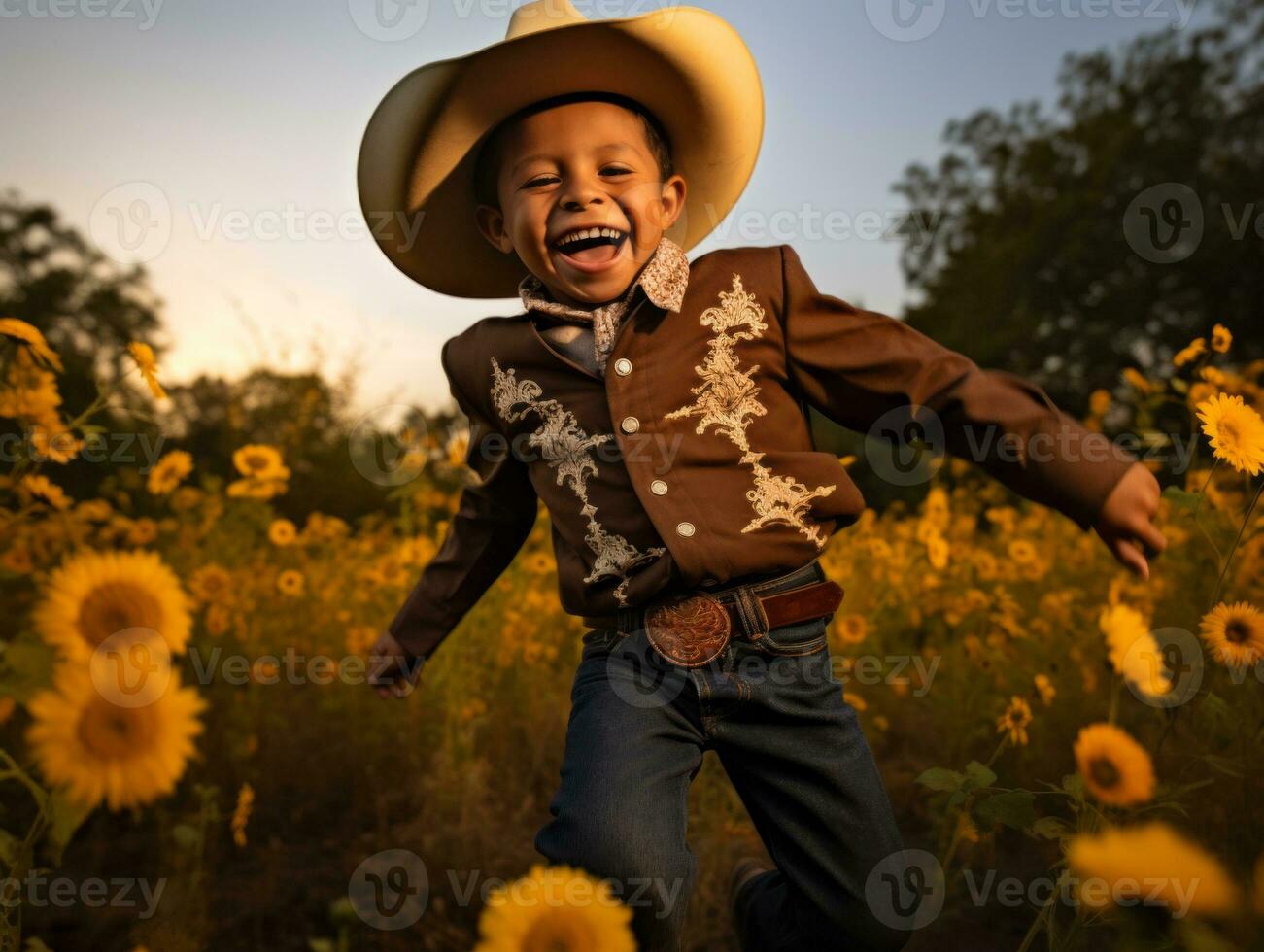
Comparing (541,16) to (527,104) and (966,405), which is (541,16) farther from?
(966,405)

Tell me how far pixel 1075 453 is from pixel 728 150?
1.10 m

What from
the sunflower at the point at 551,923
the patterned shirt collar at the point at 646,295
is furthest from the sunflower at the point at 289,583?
the sunflower at the point at 551,923

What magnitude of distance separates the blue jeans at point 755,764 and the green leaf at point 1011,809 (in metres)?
0.25

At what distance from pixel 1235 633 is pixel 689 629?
3.10 feet

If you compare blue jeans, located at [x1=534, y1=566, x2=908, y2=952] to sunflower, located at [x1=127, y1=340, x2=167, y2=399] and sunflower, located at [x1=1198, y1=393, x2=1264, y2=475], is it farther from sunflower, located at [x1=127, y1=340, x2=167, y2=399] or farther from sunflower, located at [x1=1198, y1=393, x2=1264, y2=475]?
sunflower, located at [x1=127, y1=340, x2=167, y2=399]

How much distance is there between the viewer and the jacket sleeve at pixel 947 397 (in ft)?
4.96

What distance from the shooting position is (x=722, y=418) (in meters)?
1.75

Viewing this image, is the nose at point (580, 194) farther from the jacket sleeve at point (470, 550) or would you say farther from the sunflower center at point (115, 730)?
the sunflower center at point (115, 730)

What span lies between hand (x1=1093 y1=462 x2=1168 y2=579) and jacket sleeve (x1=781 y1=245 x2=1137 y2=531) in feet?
0.05

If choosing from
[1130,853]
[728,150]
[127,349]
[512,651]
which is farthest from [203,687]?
[1130,853]

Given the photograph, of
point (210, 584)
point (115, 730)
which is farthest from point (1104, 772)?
point (210, 584)

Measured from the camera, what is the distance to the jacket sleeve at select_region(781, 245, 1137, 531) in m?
1.51

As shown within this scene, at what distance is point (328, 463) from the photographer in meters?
13.9

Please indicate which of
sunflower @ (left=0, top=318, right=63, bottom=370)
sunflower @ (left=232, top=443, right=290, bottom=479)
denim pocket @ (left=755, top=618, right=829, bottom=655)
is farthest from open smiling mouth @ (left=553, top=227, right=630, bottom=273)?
sunflower @ (left=232, top=443, right=290, bottom=479)
